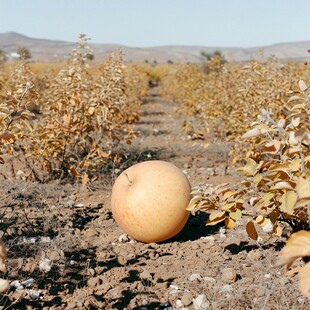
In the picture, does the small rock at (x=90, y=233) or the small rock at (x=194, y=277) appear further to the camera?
the small rock at (x=90, y=233)

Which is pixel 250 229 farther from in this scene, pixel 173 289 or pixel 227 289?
pixel 173 289

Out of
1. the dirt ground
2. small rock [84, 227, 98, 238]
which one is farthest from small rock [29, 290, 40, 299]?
small rock [84, 227, 98, 238]

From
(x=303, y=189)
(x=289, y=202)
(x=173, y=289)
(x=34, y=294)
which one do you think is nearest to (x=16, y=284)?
(x=34, y=294)

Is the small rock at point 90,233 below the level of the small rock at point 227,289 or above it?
below

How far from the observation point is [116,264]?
3.99m

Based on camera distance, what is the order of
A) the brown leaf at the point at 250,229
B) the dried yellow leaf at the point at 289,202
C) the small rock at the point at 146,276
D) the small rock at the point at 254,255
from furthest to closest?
the small rock at the point at 254,255 → the small rock at the point at 146,276 → the brown leaf at the point at 250,229 → the dried yellow leaf at the point at 289,202

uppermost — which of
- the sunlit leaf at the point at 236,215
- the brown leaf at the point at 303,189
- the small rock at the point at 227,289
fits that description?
the brown leaf at the point at 303,189

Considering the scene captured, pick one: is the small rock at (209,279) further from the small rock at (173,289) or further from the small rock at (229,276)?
the small rock at (173,289)

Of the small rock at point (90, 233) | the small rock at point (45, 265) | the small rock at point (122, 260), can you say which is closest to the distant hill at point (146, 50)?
the small rock at point (90, 233)

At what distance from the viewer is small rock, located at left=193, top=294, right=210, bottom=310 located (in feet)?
10.6

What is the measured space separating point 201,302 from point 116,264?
0.94 metres

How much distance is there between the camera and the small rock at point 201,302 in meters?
3.23

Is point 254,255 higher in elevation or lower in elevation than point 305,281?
lower

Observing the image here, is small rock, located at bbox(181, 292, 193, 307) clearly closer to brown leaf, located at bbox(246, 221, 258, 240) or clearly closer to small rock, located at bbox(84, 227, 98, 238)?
brown leaf, located at bbox(246, 221, 258, 240)
